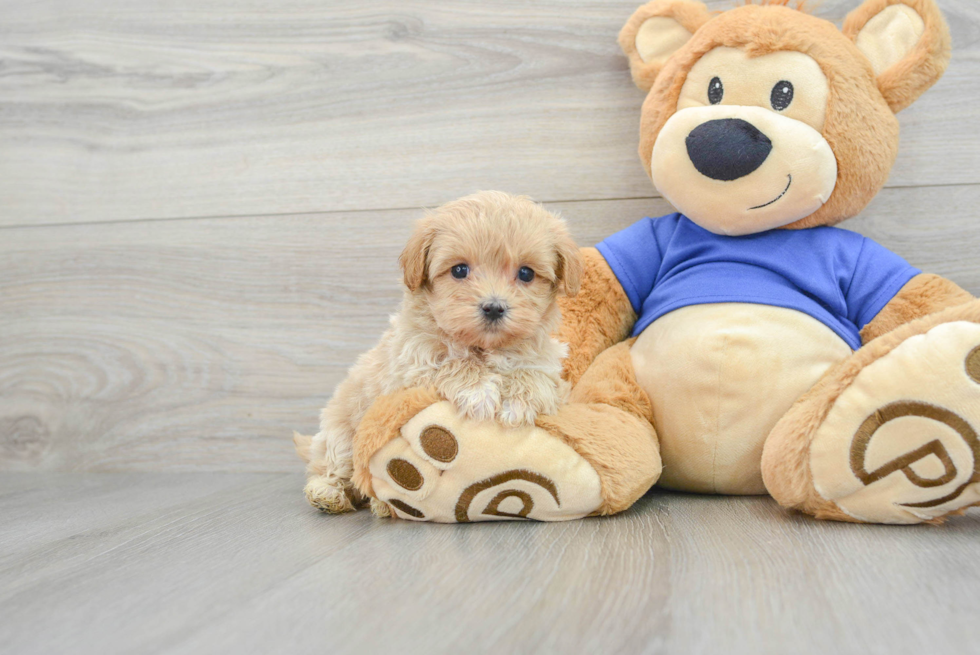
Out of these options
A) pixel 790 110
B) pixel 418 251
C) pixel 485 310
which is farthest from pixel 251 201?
pixel 790 110

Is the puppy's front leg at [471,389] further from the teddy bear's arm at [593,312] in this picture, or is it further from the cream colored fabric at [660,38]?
the cream colored fabric at [660,38]

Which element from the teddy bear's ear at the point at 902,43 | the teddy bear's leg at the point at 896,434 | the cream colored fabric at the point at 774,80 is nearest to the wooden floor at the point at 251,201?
the teddy bear's leg at the point at 896,434

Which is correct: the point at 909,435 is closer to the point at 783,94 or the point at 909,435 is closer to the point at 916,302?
the point at 916,302

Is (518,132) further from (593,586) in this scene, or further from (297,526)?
(593,586)

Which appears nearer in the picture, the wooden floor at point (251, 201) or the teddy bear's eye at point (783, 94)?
the teddy bear's eye at point (783, 94)

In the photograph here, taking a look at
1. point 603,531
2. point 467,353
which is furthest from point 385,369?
point 603,531

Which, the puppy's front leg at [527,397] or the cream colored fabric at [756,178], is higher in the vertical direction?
the cream colored fabric at [756,178]

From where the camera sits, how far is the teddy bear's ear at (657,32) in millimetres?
1272

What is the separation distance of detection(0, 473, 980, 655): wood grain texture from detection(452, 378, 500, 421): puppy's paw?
16 centimetres

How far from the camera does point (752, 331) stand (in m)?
1.12

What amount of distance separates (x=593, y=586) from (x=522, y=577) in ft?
0.27

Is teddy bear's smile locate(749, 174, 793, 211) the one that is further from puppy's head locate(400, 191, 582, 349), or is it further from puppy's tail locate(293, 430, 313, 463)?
puppy's tail locate(293, 430, 313, 463)

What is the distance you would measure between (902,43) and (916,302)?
1.36 ft

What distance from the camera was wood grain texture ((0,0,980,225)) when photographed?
4.88 ft
